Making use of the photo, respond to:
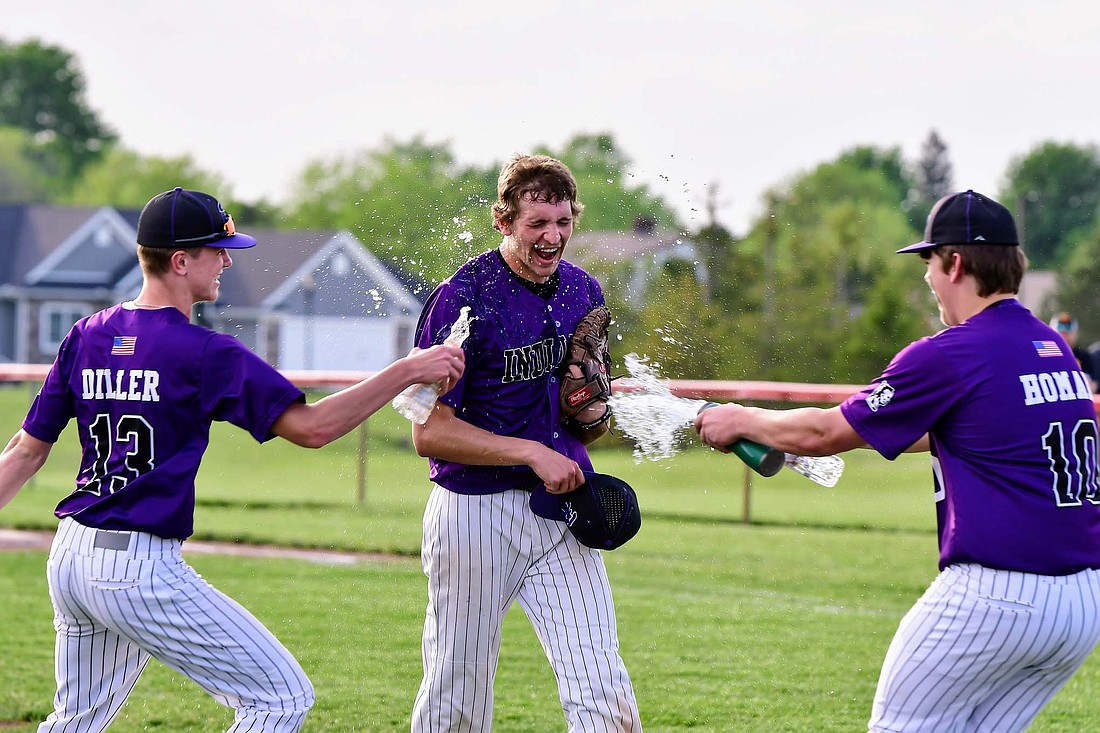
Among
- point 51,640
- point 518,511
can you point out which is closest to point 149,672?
point 51,640

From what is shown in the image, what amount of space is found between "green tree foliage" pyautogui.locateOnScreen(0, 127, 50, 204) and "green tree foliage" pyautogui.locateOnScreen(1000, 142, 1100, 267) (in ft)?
197

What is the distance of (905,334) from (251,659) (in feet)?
92.5

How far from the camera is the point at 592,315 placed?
4.53 metres

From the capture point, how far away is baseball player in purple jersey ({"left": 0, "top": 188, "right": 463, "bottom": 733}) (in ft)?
12.1

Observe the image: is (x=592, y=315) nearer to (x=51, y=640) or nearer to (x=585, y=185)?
(x=585, y=185)

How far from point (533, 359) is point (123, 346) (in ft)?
4.24

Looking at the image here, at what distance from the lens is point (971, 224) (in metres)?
3.63

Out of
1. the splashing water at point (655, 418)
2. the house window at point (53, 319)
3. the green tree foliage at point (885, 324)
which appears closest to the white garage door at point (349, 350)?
the splashing water at point (655, 418)

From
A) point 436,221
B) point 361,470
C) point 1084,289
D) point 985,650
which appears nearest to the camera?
point 985,650

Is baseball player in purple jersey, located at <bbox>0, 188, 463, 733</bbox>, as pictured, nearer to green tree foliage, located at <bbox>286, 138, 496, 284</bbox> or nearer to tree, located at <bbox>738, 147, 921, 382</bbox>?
green tree foliage, located at <bbox>286, 138, 496, 284</bbox>

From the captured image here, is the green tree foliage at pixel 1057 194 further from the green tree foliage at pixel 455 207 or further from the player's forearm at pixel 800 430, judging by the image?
the player's forearm at pixel 800 430

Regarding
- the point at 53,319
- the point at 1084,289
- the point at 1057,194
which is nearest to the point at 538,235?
the point at 1084,289

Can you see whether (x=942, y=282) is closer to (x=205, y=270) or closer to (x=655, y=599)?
(x=205, y=270)

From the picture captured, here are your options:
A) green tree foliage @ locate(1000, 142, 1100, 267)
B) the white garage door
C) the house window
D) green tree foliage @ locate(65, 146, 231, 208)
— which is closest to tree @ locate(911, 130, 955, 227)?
green tree foliage @ locate(1000, 142, 1100, 267)
